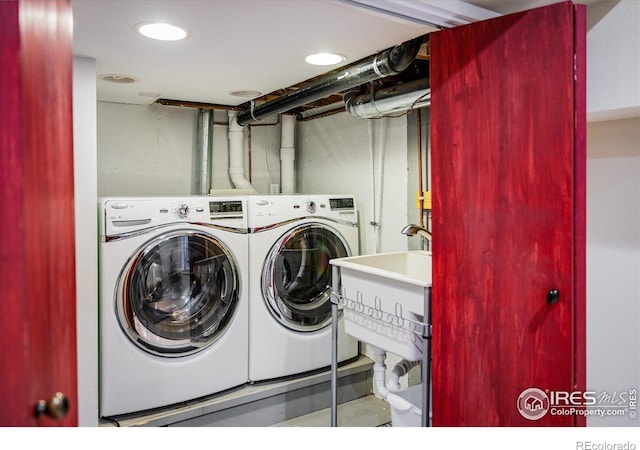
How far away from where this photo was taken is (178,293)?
105 inches

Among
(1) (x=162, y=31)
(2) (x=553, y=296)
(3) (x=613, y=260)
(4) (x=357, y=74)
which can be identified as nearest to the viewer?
(2) (x=553, y=296)

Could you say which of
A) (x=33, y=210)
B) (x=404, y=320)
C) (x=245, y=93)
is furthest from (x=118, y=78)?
(x=33, y=210)

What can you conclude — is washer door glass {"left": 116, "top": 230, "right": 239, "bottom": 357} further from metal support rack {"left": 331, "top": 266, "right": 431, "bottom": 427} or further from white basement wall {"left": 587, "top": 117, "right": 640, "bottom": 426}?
white basement wall {"left": 587, "top": 117, "right": 640, "bottom": 426}

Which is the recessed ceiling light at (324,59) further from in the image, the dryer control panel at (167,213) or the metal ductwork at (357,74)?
the dryer control panel at (167,213)

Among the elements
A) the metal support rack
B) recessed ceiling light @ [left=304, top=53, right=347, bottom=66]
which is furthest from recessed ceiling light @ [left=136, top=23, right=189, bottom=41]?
the metal support rack

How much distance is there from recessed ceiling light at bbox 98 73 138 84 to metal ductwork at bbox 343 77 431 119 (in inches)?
47.4

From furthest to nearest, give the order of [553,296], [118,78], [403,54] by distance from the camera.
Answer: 1. [118,78]
2. [403,54]
3. [553,296]

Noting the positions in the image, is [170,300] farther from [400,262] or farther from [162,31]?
[162,31]

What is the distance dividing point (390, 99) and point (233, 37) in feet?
2.98

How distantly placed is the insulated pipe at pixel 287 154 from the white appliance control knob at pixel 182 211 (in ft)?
4.21

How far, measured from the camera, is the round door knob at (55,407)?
78 cm

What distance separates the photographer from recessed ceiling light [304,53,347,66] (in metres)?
2.20

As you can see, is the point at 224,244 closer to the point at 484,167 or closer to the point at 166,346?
the point at 166,346

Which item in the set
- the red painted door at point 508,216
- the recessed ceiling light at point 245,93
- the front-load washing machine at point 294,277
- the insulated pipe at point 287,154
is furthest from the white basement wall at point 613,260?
the insulated pipe at point 287,154
